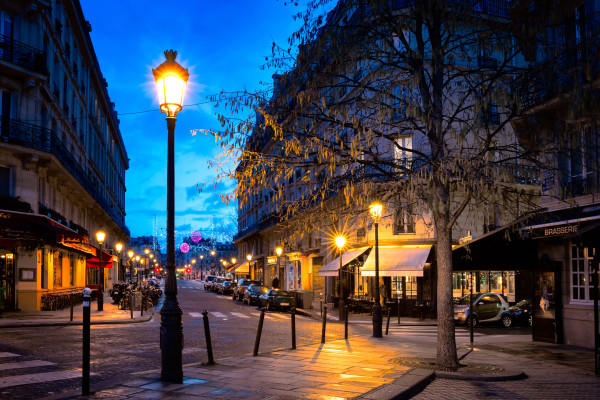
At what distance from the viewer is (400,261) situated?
2580 cm

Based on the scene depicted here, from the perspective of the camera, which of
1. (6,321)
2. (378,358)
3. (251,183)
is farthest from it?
(6,321)

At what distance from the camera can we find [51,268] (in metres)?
27.8

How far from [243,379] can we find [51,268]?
22.7 metres

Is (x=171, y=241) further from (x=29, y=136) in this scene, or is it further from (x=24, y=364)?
(x=29, y=136)

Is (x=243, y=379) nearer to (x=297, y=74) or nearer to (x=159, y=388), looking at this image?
(x=159, y=388)

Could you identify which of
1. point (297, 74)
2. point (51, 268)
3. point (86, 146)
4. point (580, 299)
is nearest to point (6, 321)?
point (51, 268)

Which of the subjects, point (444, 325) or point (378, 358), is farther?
point (378, 358)

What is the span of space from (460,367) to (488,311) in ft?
43.4

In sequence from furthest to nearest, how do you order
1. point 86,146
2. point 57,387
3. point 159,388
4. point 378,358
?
point 86,146 < point 378,358 < point 57,387 < point 159,388

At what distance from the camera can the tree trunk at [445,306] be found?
10016 millimetres

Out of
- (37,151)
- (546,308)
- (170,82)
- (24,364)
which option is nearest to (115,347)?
(24,364)

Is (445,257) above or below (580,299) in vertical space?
above

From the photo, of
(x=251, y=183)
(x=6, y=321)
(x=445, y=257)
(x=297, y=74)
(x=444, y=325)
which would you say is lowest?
(x=6, y=321)

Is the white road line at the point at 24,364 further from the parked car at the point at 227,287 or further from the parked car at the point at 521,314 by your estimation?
the parked car at the point at 227,287
